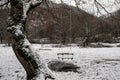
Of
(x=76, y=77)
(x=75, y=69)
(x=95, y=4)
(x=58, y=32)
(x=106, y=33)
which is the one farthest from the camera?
(x=58, y=32)

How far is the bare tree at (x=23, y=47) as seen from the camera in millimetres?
7992

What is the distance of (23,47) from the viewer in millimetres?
8094

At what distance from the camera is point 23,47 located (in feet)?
26.6

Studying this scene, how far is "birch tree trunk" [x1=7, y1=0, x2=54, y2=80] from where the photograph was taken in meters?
7.99

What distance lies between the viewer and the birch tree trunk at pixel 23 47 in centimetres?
799

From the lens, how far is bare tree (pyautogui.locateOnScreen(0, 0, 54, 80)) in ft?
26.2

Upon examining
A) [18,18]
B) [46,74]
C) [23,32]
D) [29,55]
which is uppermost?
[18,18]

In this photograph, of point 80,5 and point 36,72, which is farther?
point 80,5

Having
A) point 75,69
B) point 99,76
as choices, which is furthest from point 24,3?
point 75,69

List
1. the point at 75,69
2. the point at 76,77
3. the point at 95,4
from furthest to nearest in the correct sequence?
the point at 75,69
the point at 76,77
the point at 95,4

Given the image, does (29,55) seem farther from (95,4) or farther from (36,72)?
(95,4)

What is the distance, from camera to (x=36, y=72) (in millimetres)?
7961

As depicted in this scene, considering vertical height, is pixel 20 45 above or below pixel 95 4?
below

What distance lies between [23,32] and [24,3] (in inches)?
43.1
